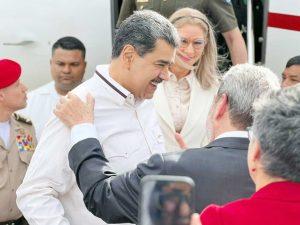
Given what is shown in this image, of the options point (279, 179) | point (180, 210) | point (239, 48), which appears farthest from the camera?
point (239, 48)

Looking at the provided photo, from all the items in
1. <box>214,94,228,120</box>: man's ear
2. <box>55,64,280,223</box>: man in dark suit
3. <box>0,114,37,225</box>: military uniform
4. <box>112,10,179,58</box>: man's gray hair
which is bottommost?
<box>0,114,37,225</box>: military uniform

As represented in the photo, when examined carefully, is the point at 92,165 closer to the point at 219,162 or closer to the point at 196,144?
the point at 219,162

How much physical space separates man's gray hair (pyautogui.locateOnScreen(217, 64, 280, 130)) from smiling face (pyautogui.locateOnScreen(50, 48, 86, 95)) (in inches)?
93.2

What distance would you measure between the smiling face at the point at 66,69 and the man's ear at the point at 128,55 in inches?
74.3

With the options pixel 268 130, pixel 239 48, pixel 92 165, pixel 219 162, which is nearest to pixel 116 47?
pixel 92 165

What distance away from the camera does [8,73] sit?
10.8 ft

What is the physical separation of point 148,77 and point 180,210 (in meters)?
1.27

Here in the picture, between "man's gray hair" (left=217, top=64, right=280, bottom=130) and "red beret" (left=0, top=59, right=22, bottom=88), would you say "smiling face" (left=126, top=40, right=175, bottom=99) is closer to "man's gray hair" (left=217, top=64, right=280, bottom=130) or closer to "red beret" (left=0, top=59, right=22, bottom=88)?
"man's gray hair" (left=217, top=64, right=280, bottom=130)

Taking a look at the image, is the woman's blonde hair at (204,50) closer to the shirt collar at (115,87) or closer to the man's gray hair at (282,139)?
the shirt collar at (115,87)

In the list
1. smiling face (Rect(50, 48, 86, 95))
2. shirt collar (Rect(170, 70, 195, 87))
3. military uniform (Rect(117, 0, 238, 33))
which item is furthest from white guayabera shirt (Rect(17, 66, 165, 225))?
smiling face (Rect(50, 48, 86, 95))

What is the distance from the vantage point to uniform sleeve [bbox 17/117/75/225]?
2.15 meters

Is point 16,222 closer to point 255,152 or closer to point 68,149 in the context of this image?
point 68,149

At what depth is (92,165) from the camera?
1.93 meters

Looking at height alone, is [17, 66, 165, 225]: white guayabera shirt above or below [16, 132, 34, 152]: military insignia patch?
above
